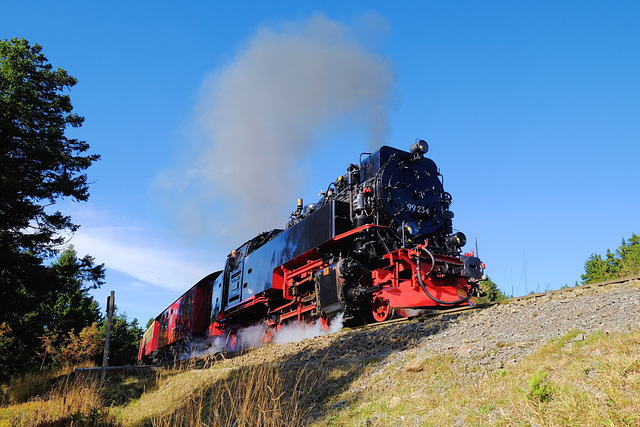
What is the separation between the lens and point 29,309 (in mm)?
11555

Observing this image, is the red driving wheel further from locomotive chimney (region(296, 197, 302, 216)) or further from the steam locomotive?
locomotive chimney (region(296, 197, 302, 216))

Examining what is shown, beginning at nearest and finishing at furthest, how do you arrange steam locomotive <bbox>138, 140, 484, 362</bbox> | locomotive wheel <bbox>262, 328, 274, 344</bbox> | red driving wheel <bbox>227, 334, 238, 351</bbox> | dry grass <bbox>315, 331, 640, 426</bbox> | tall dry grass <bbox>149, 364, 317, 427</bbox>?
dry grass <bbox>315, 331, 640, 426</bbox>
tall dry grass <bbox>149, 364, 317, 427</bbox>
steam locomotive <bbox>138, 140, 484, 362</bbox>
locomotive wheel <bbox>262, 328, 274, 344</bbox>
red driving wheel <bbox>227, 334, 238, 351</bbox>

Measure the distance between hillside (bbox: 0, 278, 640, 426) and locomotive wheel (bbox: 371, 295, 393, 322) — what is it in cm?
100

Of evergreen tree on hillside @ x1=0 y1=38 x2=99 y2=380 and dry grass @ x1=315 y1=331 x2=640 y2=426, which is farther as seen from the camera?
evergreen tree on hillside @ x1=0 y1=38 x2=99 y2=380

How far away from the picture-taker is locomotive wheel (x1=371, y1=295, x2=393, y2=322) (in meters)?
9.95

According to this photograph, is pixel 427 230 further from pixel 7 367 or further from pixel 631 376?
pixel 7 367

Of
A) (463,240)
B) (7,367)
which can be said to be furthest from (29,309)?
(463,240)

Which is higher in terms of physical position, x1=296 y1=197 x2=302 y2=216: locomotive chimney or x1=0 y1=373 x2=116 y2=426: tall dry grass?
x1=296 y1=197 x2=302 y2=216: locomotive chimney

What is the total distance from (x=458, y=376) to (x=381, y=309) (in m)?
5.25

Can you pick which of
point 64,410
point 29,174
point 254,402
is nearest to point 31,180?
point 29,174

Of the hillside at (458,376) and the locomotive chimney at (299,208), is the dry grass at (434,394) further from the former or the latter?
the locomotive chimney at (299,208)

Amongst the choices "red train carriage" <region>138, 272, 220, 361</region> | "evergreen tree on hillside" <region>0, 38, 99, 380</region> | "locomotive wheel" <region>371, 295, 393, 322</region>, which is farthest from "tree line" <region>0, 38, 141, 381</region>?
"locomotive wheel" <region>371, 295, 393, 322</region>

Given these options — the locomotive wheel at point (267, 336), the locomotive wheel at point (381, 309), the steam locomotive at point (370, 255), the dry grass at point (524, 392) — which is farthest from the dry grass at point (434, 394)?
the locomotive wheel at point (267, 336)

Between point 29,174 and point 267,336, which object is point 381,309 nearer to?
point 267,336
